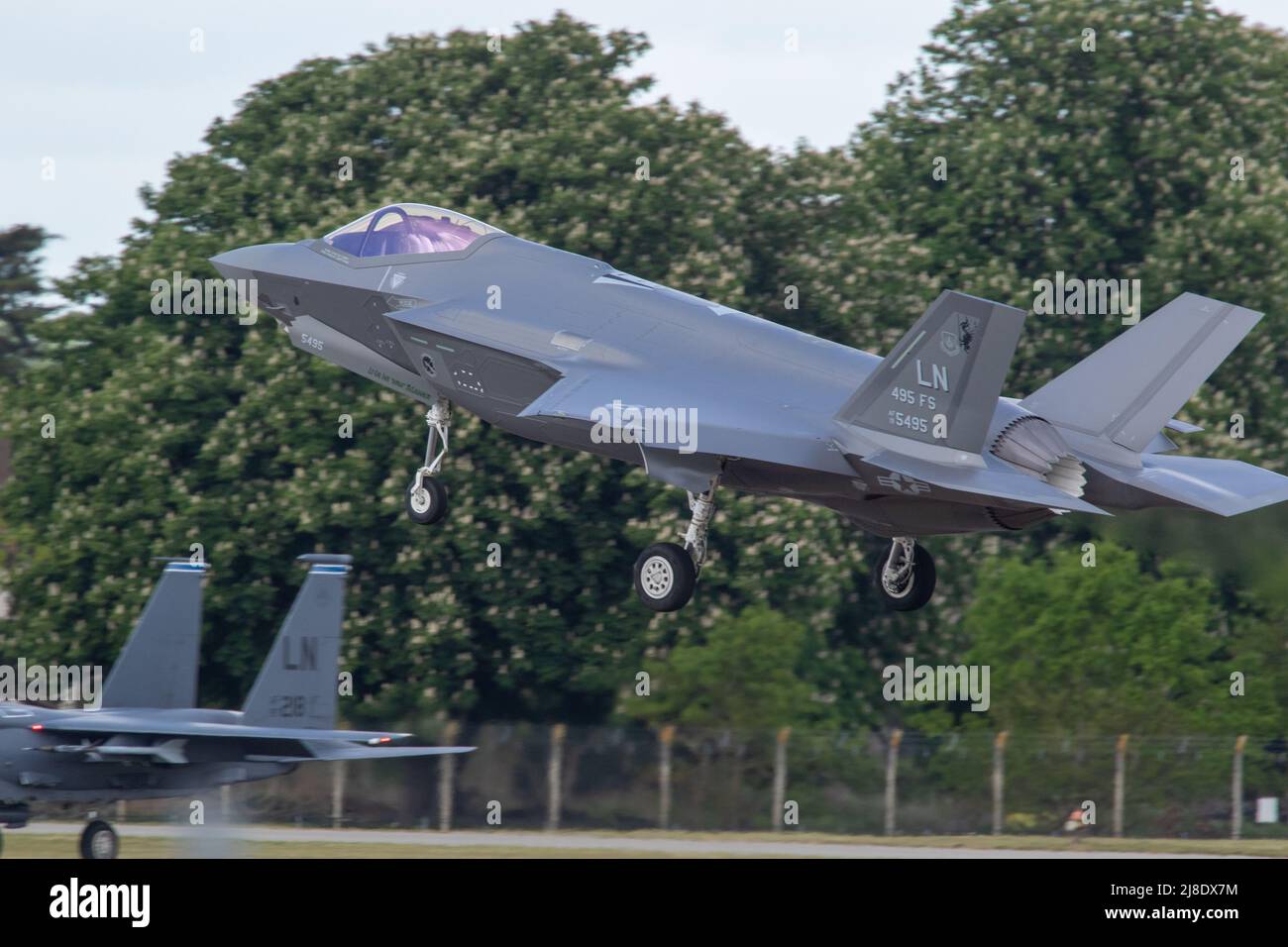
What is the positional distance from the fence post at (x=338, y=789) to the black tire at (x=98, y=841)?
5.98 m

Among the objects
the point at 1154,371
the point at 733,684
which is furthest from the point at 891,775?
the point at 1154,371

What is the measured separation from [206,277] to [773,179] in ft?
41.8

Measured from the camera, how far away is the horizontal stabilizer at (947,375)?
19.1 m

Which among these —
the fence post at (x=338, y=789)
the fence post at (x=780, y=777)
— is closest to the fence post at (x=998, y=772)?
the fence post at (x=780, y=777)

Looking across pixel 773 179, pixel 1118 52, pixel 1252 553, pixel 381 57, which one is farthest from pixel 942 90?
pixel 1252 553

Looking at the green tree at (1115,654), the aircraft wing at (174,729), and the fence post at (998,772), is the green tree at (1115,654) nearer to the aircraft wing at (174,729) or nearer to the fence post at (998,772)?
the fence post at (998,772)

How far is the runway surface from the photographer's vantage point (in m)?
25.7

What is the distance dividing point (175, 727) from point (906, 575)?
9.53m

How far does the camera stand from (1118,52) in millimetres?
45281

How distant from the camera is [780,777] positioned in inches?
1176

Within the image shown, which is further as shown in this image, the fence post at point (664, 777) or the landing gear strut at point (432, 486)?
the fence post at point (664, 777)

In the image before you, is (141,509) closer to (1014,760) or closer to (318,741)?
(318,741)

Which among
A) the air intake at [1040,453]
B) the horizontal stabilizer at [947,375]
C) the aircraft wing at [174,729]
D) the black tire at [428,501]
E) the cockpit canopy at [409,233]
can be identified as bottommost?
the aircraft wing at [174,729]

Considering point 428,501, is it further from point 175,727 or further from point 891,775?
point 891,775
